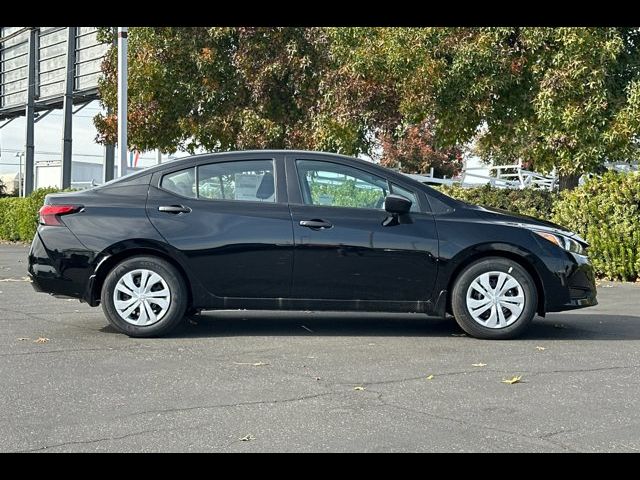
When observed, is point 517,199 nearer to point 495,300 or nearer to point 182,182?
point 495,300

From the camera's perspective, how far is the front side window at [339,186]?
25.7ft

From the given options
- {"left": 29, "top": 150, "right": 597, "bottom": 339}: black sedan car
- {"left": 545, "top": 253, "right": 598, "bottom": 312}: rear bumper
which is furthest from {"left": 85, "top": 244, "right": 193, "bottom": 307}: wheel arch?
{"left": 545, "top": 253, "right": 598, "bottom": 312}: rear bumper

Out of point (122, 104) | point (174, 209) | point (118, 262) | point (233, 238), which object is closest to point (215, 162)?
point (174, 209)

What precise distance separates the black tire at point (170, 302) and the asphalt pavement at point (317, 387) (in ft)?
0.41

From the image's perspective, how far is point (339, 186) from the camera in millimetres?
7957

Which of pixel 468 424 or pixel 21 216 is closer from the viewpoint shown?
pixel 468 424

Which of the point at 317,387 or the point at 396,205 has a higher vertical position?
the point at 396,205

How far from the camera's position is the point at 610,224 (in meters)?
13.3

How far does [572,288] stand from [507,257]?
61cm

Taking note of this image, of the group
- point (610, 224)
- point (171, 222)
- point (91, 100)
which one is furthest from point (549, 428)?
point (91, 100)

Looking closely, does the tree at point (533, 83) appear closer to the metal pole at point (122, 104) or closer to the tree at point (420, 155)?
the metal pole at point (122, 104)

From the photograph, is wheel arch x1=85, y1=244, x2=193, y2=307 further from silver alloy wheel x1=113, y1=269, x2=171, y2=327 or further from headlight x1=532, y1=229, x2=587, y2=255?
headlight x1=532, y1=229, x2=587, y2=255

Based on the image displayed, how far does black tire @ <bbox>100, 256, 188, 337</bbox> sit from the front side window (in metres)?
1.30

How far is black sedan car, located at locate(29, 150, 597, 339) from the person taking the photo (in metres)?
7.66
